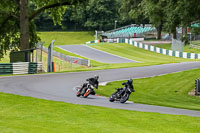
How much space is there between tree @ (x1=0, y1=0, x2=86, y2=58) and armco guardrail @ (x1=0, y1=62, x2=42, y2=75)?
4.22m

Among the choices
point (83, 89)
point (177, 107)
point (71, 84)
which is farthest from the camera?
point (71, 84)

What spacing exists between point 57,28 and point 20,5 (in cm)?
8056

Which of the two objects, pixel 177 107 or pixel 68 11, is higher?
pixel 68 11

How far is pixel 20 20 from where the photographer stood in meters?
38.3

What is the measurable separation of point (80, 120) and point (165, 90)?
44.6 ft

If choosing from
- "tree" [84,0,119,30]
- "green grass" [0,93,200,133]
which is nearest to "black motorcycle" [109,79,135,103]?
"green grass" [0,93,200,133]

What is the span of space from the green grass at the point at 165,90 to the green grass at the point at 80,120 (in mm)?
4689

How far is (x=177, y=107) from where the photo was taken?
17.5m

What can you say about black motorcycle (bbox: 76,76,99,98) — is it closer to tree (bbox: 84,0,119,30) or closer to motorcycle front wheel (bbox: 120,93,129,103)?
motorcycle front wheel (bbox: 120,93,129,103)

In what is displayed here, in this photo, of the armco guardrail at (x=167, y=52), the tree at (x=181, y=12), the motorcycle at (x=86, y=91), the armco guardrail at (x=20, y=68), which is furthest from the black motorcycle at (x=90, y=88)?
the armco guardrail at (x=167, y=52)

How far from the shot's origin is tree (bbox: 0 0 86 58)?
38.2 metres

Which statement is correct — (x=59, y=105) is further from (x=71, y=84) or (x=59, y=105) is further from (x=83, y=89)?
(x=71, y=84)

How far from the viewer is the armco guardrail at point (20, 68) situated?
3294cm

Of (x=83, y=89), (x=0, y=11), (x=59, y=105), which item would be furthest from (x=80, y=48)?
(x=59, y=105)
